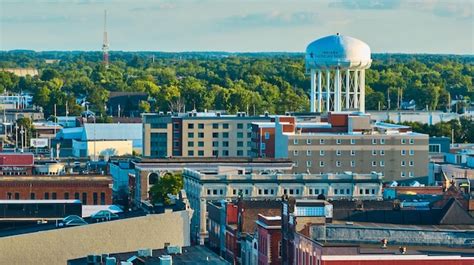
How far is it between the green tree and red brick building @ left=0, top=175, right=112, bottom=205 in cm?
397

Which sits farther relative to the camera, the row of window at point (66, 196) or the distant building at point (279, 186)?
the row of window at point (66, 196)

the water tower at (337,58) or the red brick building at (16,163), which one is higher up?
the water tower at (337,58)

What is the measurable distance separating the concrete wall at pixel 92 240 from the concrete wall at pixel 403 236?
337 inches

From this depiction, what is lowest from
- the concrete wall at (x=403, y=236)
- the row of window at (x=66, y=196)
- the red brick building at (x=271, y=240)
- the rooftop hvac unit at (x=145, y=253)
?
the row of window at (x=66, y=196)

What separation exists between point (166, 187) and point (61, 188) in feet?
26.6

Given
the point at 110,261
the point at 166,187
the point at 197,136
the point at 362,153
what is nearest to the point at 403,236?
the point at 110,261

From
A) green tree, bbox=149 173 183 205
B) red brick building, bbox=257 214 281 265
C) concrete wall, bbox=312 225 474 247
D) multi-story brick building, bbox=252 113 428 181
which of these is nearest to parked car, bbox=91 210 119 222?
red brick building, bbox=257 214 281 265

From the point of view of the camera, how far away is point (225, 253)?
108m

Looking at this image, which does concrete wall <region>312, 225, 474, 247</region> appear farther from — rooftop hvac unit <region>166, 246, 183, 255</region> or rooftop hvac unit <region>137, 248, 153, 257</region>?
rooftop hvac unit <region>137, 248, 153, 257</region>

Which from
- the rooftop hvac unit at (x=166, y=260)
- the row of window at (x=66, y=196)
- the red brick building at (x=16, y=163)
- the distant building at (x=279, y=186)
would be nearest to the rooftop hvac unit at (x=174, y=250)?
the rooftop hvac unit at (x=166, y=260)

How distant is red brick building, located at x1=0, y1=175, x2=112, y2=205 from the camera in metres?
131

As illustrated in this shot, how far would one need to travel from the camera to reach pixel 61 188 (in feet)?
432

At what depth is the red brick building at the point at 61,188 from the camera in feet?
429

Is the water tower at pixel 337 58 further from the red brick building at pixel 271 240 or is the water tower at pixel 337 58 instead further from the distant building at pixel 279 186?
the red brick building at pixel 271 240
